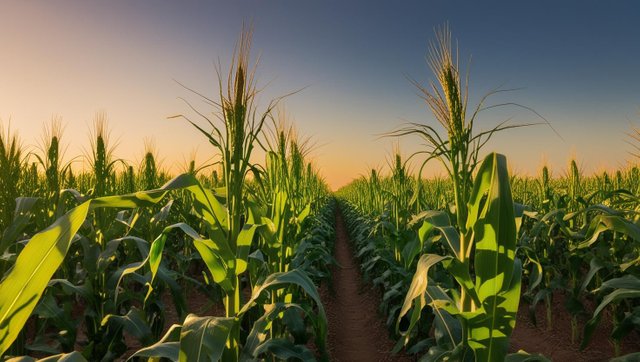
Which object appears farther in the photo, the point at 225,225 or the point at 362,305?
the point at 362,305

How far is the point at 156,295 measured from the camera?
11.4 ft

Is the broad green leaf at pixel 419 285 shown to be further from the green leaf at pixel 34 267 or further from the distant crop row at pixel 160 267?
the green leaf at pixel 34 267

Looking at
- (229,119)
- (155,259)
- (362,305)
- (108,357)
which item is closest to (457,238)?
(229,119)

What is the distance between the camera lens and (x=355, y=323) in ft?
A: 18.0

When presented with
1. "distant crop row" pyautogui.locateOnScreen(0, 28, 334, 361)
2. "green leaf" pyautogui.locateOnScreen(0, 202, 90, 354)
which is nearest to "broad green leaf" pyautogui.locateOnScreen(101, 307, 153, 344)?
"distant crop row" pyautogui.locateOnScreen(0, 28, 334, 361)

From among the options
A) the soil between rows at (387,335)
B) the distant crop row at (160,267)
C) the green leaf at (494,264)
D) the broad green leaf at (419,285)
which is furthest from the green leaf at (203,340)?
the soil between rows at (387,335)

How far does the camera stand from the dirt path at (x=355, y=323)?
4461 mm

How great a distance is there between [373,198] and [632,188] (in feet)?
15.1

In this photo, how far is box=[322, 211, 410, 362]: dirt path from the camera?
4461 millimetres

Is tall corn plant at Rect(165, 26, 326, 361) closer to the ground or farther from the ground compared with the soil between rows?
farther from the ground

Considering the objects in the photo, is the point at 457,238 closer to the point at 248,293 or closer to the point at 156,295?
the point at 156,295

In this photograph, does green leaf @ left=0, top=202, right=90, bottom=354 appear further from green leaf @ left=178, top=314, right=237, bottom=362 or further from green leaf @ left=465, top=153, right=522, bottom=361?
green leaf @ left=465, top=153, right=522, bottom=361

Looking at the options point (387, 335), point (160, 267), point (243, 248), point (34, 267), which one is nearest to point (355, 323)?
point (387, 335)

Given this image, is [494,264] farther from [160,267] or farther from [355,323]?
[355,323]
